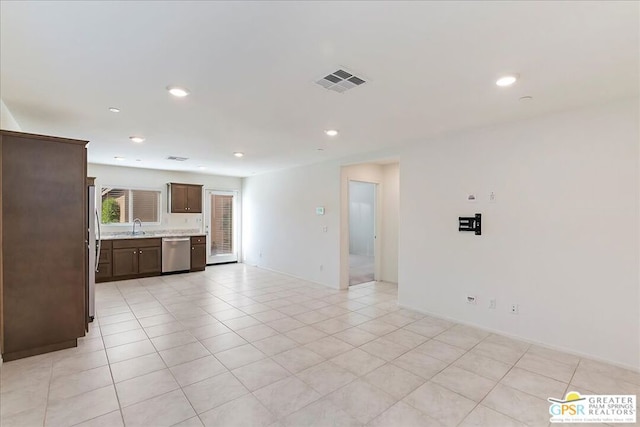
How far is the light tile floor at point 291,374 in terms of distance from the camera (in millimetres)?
2201

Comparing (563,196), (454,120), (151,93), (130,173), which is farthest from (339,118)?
(130,173)

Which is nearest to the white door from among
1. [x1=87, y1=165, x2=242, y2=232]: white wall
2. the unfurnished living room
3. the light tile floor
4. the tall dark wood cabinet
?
[x1=87, y1=165, x2=242, y2=232]: white wall

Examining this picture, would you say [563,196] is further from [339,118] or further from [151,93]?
[151,93]

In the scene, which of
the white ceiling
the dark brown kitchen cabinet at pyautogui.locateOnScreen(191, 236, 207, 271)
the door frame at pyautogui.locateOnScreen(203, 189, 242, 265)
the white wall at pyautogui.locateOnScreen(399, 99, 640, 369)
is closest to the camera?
the white ceiling

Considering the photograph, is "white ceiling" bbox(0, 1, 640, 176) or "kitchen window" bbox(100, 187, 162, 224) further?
"kitchen window" bbox(100, 187, 162, 224)

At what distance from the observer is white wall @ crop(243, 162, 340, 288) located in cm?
601

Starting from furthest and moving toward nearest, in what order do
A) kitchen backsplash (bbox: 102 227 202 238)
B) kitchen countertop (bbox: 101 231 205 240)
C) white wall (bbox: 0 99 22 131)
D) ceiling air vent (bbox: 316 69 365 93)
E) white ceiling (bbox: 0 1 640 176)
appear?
kitchen backsplash (bbox: 102 227 202 238) < kitchen countertop (bbox: 101 231 205 240) < white wall (bbox: 0 99 22 131) < ceiling air vent (bbox: 316 69 365 93) < white ceiling (bbox: 0 1 640 176)

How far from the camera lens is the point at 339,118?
11.4 feet

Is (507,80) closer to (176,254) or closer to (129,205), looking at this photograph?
(176,254)

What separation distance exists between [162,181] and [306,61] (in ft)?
22.0

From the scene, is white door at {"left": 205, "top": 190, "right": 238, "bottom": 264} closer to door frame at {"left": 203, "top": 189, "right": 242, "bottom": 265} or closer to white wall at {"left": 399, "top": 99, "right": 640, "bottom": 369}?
door frame at {"left": 203, "top": 189, "right": 242, "bottom": 265}

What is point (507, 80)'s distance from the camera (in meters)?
2.47

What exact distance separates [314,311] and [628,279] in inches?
138

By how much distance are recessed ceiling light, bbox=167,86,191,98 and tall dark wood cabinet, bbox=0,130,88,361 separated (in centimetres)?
139
